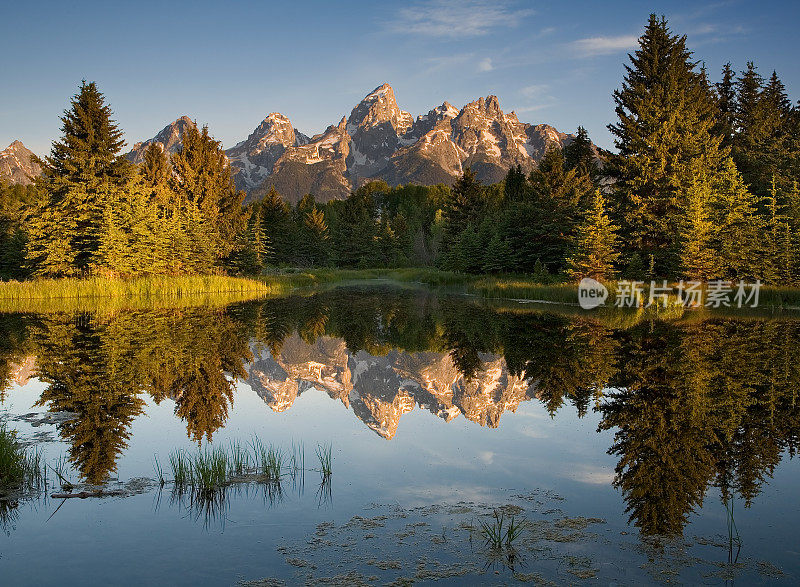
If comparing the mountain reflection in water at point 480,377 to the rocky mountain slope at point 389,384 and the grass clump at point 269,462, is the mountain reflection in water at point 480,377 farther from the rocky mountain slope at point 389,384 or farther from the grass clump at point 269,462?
the grass clump at point 269,462

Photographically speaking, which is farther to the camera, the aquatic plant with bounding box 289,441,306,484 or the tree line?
the tree line

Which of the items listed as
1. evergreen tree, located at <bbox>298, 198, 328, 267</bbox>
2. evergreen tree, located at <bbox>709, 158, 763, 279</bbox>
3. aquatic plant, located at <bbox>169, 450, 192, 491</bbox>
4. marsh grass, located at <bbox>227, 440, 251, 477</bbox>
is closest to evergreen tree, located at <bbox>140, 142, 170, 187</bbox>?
evergreen tree, located at <bbox>298, 198, 328, 267</bbox>

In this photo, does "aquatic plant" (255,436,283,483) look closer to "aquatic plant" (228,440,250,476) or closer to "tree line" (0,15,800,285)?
"aquatic plant" (228,440,250,476)

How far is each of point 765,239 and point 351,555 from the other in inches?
1319

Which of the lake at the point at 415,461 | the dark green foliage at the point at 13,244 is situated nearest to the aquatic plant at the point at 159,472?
the lake at the point at 415,461

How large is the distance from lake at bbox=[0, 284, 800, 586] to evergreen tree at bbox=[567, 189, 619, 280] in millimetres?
15657

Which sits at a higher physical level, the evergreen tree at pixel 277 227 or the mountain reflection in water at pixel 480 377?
the evergreen tree at pixel 277 227

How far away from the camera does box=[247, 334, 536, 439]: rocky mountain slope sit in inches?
415

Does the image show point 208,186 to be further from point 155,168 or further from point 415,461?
point 415,461

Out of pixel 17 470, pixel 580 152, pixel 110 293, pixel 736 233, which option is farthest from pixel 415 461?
pixel 580 152

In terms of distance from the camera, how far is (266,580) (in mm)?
4676

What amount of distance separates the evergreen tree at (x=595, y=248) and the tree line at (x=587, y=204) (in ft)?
0.29

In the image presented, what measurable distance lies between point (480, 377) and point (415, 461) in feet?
18.2

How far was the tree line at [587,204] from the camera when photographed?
1272 inches
